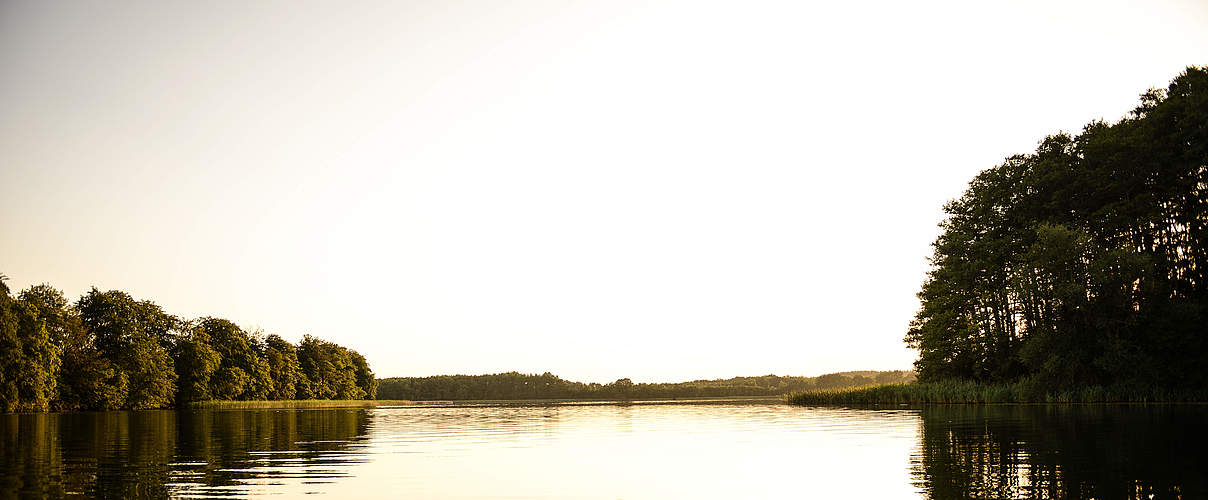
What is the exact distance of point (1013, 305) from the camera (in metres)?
75.9

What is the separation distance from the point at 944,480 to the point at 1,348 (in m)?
91.3

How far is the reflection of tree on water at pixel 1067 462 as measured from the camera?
14.6m

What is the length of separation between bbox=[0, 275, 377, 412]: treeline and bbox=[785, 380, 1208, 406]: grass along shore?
3112 inches

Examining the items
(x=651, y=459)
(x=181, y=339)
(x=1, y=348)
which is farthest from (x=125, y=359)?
(x=651, y=459)

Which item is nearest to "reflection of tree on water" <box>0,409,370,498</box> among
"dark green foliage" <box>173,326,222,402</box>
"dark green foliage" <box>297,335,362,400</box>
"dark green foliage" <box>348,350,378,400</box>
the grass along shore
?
the grass along shore

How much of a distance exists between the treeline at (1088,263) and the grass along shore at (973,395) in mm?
791

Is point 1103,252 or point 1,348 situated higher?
point 1103,252

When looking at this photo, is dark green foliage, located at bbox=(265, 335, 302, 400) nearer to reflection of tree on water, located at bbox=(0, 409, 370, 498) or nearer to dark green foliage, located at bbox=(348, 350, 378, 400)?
dark green foliage, located at bbox=(348, 350, 378, 400)

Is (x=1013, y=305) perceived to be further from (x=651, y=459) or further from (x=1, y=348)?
(x=1, y=348)

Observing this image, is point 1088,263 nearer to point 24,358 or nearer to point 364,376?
point 24,358

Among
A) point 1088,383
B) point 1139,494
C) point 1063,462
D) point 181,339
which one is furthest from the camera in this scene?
point 181,339

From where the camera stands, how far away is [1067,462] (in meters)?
18.7

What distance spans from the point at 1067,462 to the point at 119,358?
4478 inches

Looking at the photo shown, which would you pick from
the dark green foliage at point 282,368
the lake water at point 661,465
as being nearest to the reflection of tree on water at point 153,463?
the lake water at point 661,465
